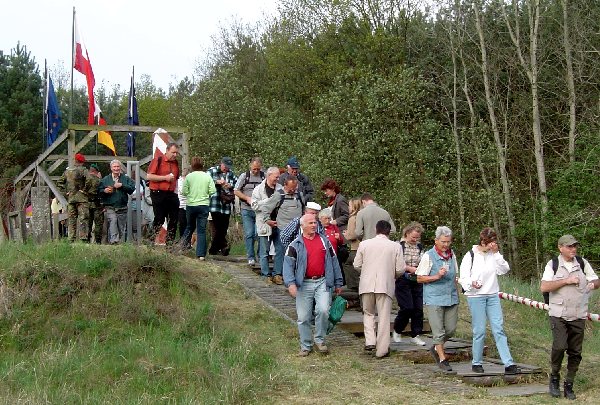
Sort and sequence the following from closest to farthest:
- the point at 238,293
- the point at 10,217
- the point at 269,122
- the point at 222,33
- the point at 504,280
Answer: the point at 238,293
the point at 10,217
the point at 504,280
the point at 269,122
the point at 222,33

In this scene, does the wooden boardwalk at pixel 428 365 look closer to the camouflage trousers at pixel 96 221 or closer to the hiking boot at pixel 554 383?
the hiking boot at pixel 554 383

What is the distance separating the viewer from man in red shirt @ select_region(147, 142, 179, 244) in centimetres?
1570

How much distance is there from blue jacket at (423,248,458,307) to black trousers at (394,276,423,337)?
3.35 feet

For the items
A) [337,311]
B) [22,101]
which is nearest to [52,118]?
[337,311]

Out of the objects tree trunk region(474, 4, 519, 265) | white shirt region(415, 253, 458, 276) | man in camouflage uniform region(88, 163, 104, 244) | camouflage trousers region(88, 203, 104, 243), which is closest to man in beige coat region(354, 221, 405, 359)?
white shirt region(415, 253, 458, 276)

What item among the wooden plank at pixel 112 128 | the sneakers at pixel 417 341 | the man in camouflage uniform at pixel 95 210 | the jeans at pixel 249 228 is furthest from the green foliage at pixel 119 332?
the wooden plank at pixel 112 128

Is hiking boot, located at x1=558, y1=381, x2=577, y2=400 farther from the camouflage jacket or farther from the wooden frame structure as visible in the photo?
the wooden frame structure

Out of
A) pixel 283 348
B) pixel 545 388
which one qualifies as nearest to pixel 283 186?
pixel 283 348

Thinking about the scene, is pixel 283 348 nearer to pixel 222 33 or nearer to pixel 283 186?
pixel 283 186

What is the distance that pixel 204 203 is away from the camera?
1570 cm

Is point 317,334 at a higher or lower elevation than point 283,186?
lower

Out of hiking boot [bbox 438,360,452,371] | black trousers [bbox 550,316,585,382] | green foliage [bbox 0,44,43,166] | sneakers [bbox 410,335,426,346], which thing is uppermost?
green foliage [bbox 0,44,43,166]

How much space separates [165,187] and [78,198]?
149 cm

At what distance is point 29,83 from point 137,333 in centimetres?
3249
